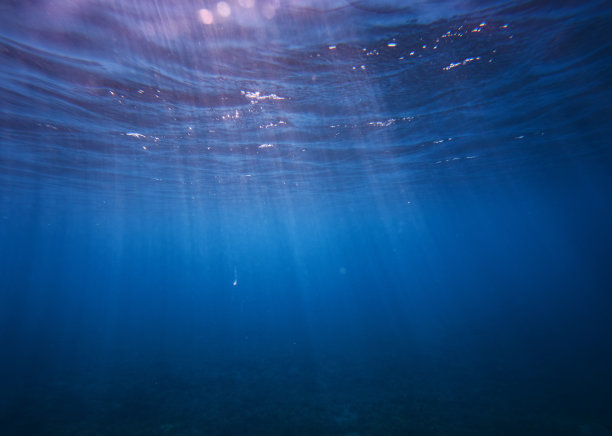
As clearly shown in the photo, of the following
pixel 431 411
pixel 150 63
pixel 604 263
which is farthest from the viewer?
pixel 604 263

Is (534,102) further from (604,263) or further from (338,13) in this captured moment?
(604,263)

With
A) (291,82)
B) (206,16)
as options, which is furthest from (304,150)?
(206,16)

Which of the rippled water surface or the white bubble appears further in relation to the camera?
the rippled water surface

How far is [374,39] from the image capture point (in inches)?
293

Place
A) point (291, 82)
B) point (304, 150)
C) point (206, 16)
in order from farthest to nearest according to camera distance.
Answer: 1. point (304, 150)
2. point (291, 82)
3. point (206, 16)

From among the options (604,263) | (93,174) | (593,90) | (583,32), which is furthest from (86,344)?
(604,263)

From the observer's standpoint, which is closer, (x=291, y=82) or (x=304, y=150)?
(x=291, y=82)

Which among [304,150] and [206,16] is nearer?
[206,16]

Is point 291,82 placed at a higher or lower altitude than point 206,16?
higher

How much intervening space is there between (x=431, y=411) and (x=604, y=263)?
256 feet

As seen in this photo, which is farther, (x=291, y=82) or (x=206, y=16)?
(x=291, y=82)

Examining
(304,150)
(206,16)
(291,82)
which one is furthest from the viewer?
(304,150)

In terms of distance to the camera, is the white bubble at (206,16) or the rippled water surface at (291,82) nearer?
the white bubble at (206,16)

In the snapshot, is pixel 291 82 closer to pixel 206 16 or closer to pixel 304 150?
pixel 206 16
